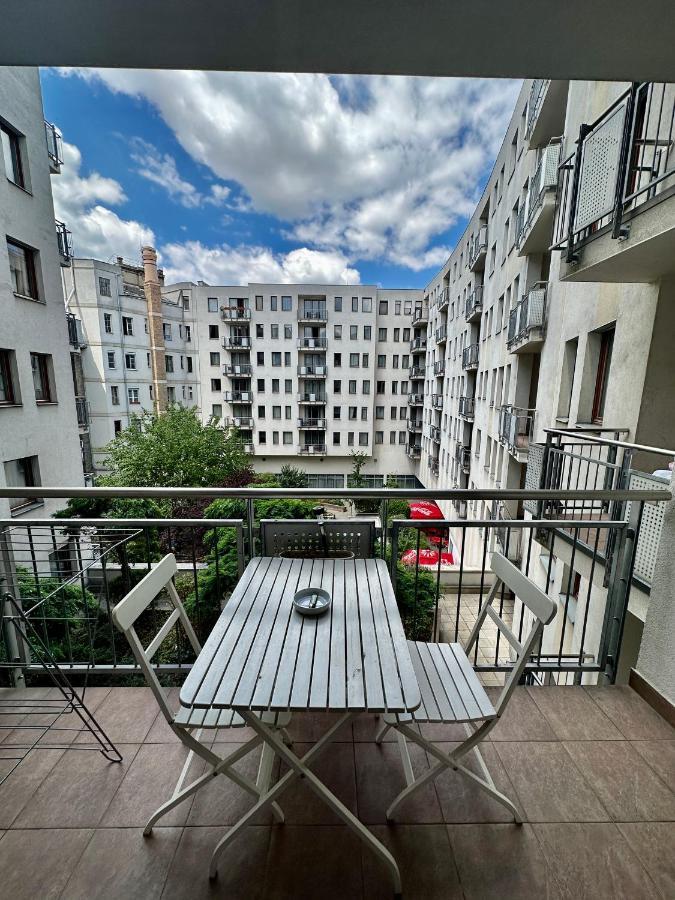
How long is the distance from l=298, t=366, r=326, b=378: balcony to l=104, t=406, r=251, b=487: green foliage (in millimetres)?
13080

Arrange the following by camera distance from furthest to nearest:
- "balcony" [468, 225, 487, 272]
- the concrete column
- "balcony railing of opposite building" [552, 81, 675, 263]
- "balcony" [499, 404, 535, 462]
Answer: "balcony" [468, 225, 487, 272], "balcony" [499, 404, 535, 462], "balcony railing of opposite building" [552, 81, 675, 263], the concrete column

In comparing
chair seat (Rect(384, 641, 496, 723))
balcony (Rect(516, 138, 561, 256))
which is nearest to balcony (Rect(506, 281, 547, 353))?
balcony (Rect(516, 138, 561, 256))

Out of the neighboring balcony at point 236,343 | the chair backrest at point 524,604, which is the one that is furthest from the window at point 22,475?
the neighboring balcony at point 236,343

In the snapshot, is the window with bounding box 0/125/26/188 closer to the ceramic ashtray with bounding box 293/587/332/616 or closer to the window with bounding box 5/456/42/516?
the window with bounding box 5/456/42/516

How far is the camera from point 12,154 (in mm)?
8359

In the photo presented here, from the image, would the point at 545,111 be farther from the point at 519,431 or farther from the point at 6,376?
the point at 6,376

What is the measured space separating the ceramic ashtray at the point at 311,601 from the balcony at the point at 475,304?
1676 cm

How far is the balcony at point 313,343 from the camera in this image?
27.3 m

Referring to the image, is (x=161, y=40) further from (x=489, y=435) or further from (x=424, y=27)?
(x=489, y=435)

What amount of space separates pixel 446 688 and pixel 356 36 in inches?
108

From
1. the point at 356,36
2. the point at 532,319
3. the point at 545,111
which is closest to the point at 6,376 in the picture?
the point at 356,36

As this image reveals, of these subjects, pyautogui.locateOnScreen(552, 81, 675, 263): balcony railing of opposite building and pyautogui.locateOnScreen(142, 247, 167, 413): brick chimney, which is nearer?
pyautogui.locateOnScreen(552, 81, 675, 263): balcony railing of opposite building

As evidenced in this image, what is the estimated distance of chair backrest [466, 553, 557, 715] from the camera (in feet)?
4.73

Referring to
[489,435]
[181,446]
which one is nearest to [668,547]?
[489,435]
